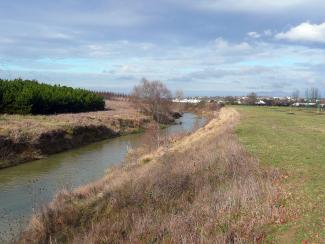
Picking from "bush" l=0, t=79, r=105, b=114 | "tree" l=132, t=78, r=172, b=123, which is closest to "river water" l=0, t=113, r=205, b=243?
"bush" l=0, t=79, r=105, b=114

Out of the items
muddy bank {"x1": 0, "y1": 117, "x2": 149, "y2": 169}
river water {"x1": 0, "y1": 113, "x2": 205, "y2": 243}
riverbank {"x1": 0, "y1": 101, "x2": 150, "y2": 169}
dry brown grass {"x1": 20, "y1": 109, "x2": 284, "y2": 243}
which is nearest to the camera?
dry brown grass {"x1": 20, "y1": 109, "x2": 284, "y2": 243}

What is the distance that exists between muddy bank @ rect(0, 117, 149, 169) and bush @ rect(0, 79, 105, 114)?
8718mm

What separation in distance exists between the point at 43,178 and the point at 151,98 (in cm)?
5976

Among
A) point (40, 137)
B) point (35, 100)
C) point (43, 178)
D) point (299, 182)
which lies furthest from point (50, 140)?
point (299, 182)

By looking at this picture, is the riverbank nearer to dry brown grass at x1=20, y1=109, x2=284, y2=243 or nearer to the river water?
the river water

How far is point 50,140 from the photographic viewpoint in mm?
36875

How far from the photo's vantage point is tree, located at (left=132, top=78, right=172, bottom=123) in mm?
81838

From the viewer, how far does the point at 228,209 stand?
11688mm

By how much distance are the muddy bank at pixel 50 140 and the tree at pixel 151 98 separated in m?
26.3

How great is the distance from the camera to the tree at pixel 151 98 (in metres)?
81.8

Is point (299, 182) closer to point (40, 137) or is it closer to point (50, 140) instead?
point (40, 137)

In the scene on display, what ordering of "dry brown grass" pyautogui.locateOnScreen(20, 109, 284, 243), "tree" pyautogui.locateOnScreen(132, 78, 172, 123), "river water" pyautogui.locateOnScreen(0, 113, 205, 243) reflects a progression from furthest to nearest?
1. "tree" pyautogui.locateOnScreen(132, 78, 172, 123)
2. "river water" pyautogui.locateOnScreen(0, 113, 205, 243)
3. "dry brown grass" pyautogui.locateOnScreen(20, 109, 284, 243)

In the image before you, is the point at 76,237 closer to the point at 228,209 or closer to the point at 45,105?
the point at 228,209

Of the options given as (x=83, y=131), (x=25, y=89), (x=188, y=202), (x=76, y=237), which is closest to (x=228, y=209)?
(x=188, y=202)
